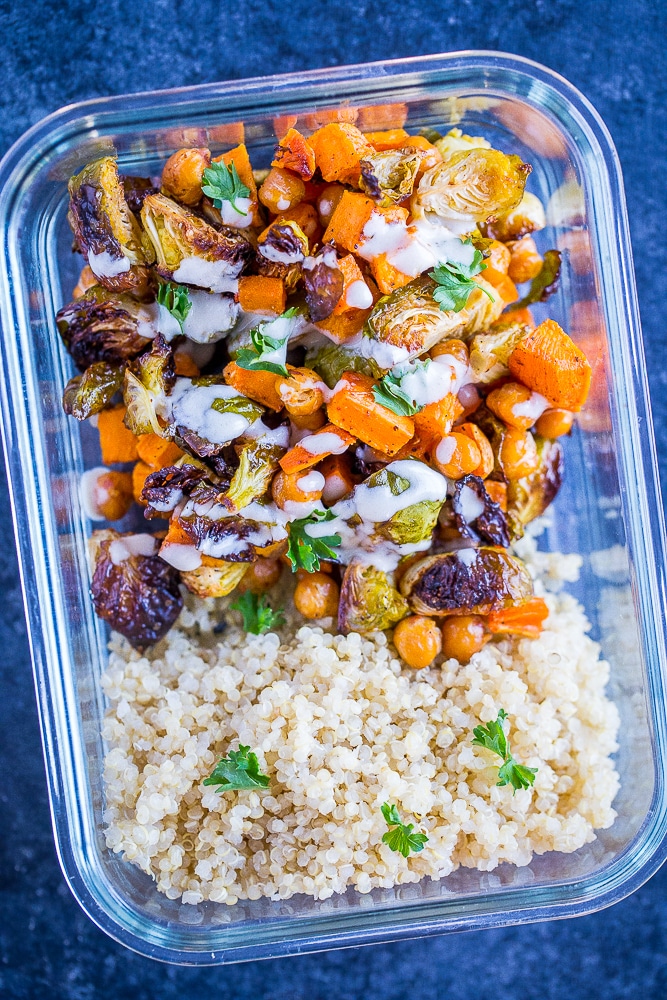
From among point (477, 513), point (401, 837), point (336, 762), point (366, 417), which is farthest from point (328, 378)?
point (401, 837)

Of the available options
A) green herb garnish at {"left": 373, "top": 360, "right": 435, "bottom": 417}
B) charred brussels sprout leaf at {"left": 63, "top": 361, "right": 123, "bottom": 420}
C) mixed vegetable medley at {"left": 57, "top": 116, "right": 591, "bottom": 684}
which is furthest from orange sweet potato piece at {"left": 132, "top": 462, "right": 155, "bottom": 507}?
green herb garnish at {"left": 373, "top": 360, "right": 435, "bottom": 417}

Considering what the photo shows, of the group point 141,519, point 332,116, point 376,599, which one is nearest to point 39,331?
point 141,519

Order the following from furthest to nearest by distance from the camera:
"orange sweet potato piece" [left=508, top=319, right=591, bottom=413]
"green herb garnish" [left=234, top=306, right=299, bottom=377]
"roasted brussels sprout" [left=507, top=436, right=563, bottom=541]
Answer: "roasted brussels sprout" [left=507, top=436, right=563, bottom=541] → "orange sweet potato piece" [left=508, top=319, right=591, bottom=413] → "green herb garnish" [left=234, top=306, right=299, bottom=377]

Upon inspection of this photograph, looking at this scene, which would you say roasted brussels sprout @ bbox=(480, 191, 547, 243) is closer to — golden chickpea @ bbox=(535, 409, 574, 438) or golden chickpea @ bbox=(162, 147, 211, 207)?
golden chickpea @ bbox=(535, 409, 574, 438)

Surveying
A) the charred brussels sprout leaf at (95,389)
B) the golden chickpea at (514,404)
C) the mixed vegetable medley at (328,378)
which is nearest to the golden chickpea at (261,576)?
the mixed vegetable medley at (328,378)

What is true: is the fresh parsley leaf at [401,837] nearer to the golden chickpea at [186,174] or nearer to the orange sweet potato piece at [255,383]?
the orange sweet potato piece at [255,383]

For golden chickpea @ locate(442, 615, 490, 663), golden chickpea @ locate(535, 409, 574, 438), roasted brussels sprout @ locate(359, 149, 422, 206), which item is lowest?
golden chickpea @ locate(442, 615, 490, 663)

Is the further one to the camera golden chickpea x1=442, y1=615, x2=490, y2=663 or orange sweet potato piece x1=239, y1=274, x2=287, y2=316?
golden chickpea x1=442, y1=615, x2=490, y2=663

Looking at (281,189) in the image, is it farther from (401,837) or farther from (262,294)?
(401,837)

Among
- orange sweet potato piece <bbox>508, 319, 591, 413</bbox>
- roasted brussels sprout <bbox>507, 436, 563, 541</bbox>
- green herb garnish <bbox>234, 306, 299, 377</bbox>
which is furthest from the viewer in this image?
roasted brussels sprout <bbox>507, 436, 563, 541</bbox>
